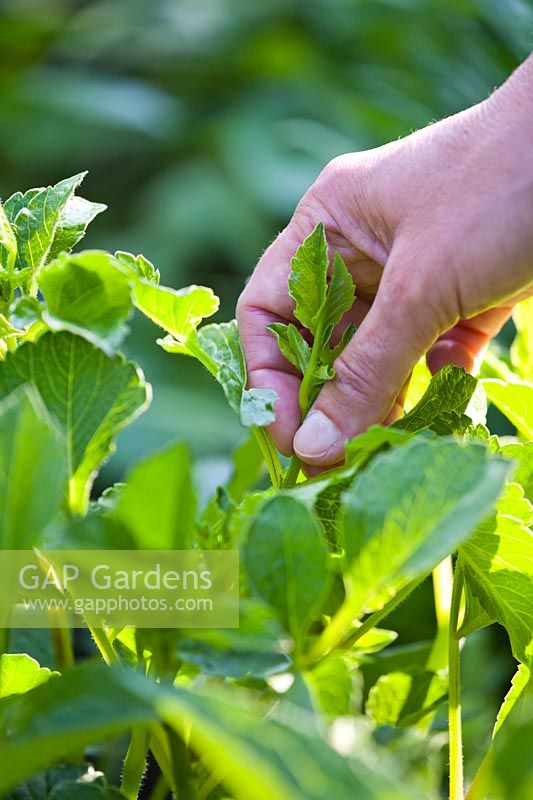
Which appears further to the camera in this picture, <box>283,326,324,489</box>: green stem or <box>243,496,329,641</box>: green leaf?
<box>283,326,324,489</box>: green stem

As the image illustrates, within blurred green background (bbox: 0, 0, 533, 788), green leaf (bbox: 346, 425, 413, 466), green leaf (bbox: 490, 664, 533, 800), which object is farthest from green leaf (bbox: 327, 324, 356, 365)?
blurred green background (bbox: 0, 0, 533, 788)

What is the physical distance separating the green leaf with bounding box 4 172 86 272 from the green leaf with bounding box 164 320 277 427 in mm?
58

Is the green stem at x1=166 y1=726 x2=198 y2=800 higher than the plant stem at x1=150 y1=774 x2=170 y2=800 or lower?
higher

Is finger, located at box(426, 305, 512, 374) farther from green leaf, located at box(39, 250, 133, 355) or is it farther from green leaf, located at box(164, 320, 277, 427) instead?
green leaf, located at box(39, 250, 133, 355)

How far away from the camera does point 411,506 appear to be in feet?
0.78

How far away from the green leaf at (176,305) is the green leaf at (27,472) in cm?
9

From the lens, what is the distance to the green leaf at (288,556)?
242 millimetres

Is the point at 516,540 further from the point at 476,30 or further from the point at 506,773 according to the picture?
the point at 476,30

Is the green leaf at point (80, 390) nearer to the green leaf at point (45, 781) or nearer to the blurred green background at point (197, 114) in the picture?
the green leaf at point (45, 781)

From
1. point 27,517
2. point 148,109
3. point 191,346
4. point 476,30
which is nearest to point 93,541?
point 27,517

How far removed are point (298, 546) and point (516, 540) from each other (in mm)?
82

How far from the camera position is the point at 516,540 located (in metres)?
0.29

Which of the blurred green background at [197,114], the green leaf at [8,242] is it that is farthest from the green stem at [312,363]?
the blurred green background at [197,114]

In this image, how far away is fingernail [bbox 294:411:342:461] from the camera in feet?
1.22
